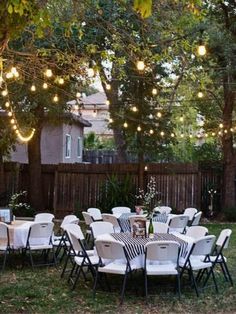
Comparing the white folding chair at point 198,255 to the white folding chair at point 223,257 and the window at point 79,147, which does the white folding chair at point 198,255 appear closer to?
the white folding chair at point 223,257

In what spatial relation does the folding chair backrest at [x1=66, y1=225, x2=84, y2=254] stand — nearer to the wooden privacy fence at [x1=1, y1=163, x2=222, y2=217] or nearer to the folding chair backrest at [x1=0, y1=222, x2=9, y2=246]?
A: the folding chair backrest at [x1=0, y1=222, x2=9, y2=246]

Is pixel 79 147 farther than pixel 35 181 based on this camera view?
Yes

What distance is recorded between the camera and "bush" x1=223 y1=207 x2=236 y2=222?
15.0 m

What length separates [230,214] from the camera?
15.0 metres

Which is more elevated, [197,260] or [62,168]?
[62,168]

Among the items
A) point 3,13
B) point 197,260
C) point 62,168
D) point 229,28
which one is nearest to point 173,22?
point 229,28

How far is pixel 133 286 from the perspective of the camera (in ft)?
23.4

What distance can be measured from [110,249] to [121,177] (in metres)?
9.63

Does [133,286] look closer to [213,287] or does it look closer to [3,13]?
[213,287]

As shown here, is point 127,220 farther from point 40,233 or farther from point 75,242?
point 75,242

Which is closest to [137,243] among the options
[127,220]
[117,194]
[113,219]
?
[127,220]

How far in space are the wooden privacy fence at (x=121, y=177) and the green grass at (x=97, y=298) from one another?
26.6 ft

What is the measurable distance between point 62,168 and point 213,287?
32.7 ft

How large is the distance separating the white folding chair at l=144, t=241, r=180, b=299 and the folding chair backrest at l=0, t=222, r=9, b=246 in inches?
107
